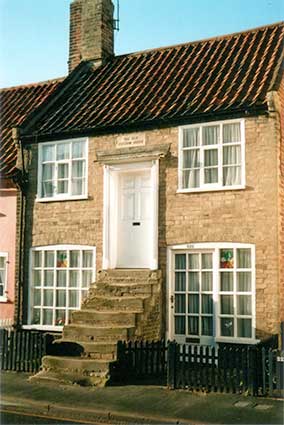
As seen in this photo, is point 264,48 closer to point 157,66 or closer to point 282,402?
point 157,66

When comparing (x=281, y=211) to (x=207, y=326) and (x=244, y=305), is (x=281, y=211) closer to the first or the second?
(x=244, y=305)

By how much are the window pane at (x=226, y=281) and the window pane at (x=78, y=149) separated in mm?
5222

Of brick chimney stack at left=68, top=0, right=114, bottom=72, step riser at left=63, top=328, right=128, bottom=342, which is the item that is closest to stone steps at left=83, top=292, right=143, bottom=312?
step riser at left=63, top=328, right=128, bottom=342

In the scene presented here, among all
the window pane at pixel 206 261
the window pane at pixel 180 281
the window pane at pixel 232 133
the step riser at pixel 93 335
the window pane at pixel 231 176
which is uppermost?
the window pane at pixel 232 133

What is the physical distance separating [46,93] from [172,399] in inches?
511

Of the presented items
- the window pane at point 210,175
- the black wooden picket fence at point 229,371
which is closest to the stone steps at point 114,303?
the black wooden picket fence at point 229,371

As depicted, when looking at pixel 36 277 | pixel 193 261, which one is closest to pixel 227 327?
pixel 193 261

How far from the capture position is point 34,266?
16.2m

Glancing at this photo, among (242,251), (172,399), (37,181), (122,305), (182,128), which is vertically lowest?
(172,399)

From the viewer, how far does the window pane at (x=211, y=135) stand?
46.1 ft

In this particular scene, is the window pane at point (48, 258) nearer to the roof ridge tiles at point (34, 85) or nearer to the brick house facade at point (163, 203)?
the brick house facade at point (163, 203)

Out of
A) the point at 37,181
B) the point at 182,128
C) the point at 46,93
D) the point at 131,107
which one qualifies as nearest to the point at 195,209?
the point at 182,128

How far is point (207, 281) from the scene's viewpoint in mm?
13852

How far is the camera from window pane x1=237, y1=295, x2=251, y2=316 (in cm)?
1317
